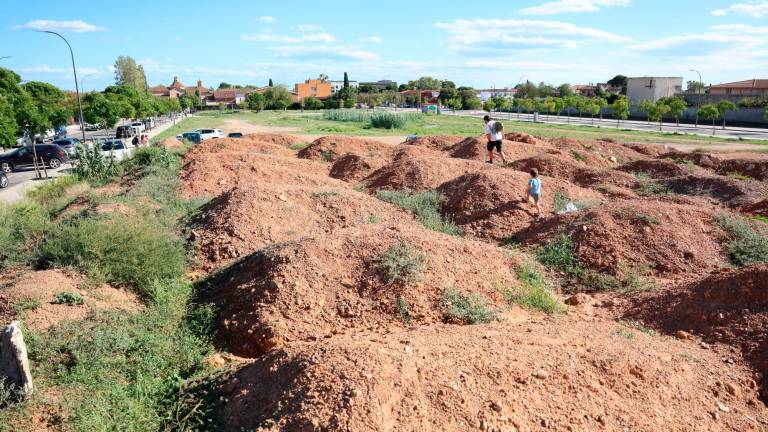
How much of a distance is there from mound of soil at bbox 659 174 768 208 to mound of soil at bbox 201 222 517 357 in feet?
31.1

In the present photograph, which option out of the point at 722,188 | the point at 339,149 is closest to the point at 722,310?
the point at 722,188

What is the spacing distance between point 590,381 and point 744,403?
1.79 metres

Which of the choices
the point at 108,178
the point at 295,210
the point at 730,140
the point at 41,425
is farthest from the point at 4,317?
the point at 730,140

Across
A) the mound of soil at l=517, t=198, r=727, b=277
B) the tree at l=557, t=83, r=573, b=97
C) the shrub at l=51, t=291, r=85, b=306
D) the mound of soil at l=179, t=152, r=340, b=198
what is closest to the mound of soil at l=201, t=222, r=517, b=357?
the shrub at l=51, t=291, r=85, b=306

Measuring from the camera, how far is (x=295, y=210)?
11.6 metres

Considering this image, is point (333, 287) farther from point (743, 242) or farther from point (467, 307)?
point (743, 242)

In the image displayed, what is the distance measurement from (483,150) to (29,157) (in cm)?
2185

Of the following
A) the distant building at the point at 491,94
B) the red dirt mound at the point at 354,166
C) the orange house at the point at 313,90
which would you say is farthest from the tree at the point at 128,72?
the red dirt mound at the point at 354,166

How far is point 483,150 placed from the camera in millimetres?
21078

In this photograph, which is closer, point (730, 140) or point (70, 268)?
point (70, 268)

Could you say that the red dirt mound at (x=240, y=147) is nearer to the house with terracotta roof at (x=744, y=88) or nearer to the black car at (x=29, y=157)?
the black car at (x=29, y=157)

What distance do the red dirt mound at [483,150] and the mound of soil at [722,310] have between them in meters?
13.0

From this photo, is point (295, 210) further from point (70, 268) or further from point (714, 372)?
point (714, 372)

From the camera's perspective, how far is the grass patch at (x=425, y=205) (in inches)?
473
